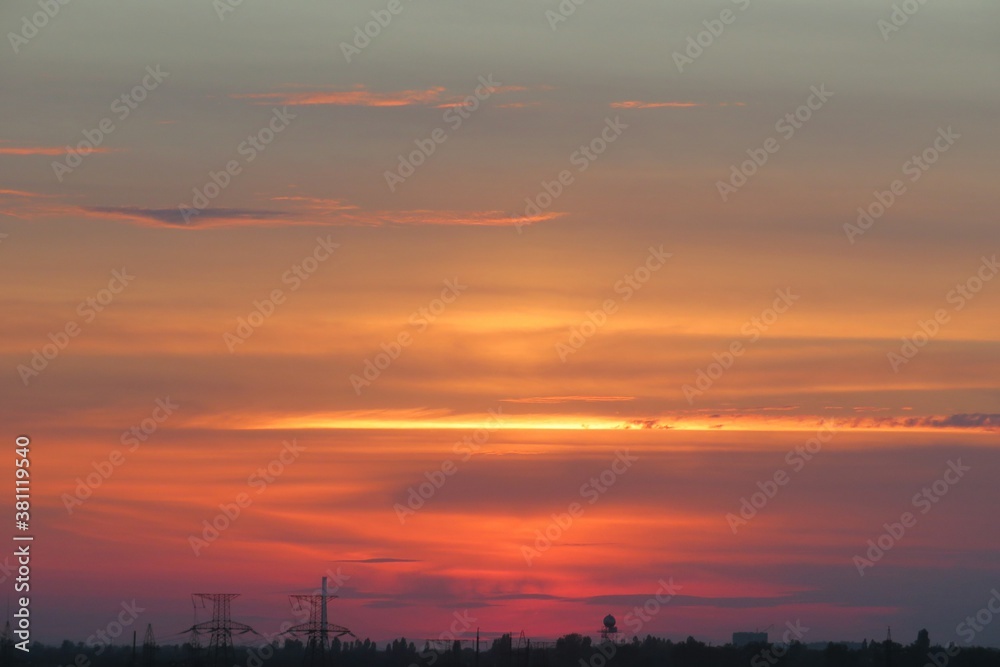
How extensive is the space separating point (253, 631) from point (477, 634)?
1266 inches

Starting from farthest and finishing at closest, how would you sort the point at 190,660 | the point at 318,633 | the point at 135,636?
the point at 190,660 < the point at 135,636 < the point at 318,633

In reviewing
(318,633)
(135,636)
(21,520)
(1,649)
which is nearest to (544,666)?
(318,633)

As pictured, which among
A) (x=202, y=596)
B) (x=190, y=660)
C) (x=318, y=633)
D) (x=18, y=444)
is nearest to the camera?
(x=18, y=444)

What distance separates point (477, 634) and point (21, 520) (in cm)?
10664

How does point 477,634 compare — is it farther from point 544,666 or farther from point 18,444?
point 18,444

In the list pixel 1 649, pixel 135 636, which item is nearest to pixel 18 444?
pixel 135 636

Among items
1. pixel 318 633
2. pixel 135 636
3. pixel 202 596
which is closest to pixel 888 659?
pixel 318 633

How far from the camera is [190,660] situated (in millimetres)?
199875

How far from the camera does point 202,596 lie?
149 m

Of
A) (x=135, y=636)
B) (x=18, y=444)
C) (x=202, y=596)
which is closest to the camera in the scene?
(x=18, y=444)

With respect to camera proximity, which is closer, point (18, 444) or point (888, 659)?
point (18, 444)

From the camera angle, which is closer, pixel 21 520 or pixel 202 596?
pixel 21 520

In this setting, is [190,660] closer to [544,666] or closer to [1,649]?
[1,649]

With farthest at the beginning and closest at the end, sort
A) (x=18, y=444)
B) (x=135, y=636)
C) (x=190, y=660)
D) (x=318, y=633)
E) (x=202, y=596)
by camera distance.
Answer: (x=190, y=660), (x=135, y=636), (x=318, y=633), (x=202, y=596), (x=18, y=444)
